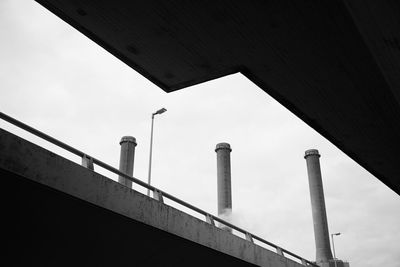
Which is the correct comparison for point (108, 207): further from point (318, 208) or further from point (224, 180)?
point (318, 208)

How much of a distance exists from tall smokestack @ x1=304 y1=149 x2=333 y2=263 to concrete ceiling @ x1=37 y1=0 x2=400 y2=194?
100.0 ft

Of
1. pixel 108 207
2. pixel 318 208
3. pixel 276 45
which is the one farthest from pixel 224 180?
pixel 276 45

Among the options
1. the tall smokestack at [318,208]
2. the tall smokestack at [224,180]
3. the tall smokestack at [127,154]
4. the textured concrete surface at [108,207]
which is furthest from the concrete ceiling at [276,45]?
the tall smokestack at [318,208]

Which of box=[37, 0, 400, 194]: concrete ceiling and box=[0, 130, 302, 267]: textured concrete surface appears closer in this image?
box=[37, 0, 400, 194]: concrete ceiling

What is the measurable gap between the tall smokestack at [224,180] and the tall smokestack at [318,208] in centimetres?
733

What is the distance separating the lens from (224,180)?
33.8m

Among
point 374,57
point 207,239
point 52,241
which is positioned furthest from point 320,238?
point 374,57

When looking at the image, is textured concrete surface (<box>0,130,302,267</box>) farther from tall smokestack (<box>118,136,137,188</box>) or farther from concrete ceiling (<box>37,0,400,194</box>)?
tall smokestack (<box>118,136,137,188</box>)

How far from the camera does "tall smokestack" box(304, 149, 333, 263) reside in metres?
33.6

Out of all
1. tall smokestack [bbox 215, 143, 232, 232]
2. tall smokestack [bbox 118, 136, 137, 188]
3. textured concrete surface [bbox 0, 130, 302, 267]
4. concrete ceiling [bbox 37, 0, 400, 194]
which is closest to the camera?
concrete ceiling [bbox 37, 0, 400, 194]

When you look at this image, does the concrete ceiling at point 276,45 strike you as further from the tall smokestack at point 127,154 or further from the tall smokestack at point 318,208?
the tall smokestack at point 318,208

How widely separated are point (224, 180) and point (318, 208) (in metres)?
8.40

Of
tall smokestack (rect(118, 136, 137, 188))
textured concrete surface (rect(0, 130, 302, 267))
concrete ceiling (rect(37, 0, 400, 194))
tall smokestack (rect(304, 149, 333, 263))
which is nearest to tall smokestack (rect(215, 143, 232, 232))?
tall smokestack (rect(118, 136, 137, 188))

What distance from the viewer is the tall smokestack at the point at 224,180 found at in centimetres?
3325
